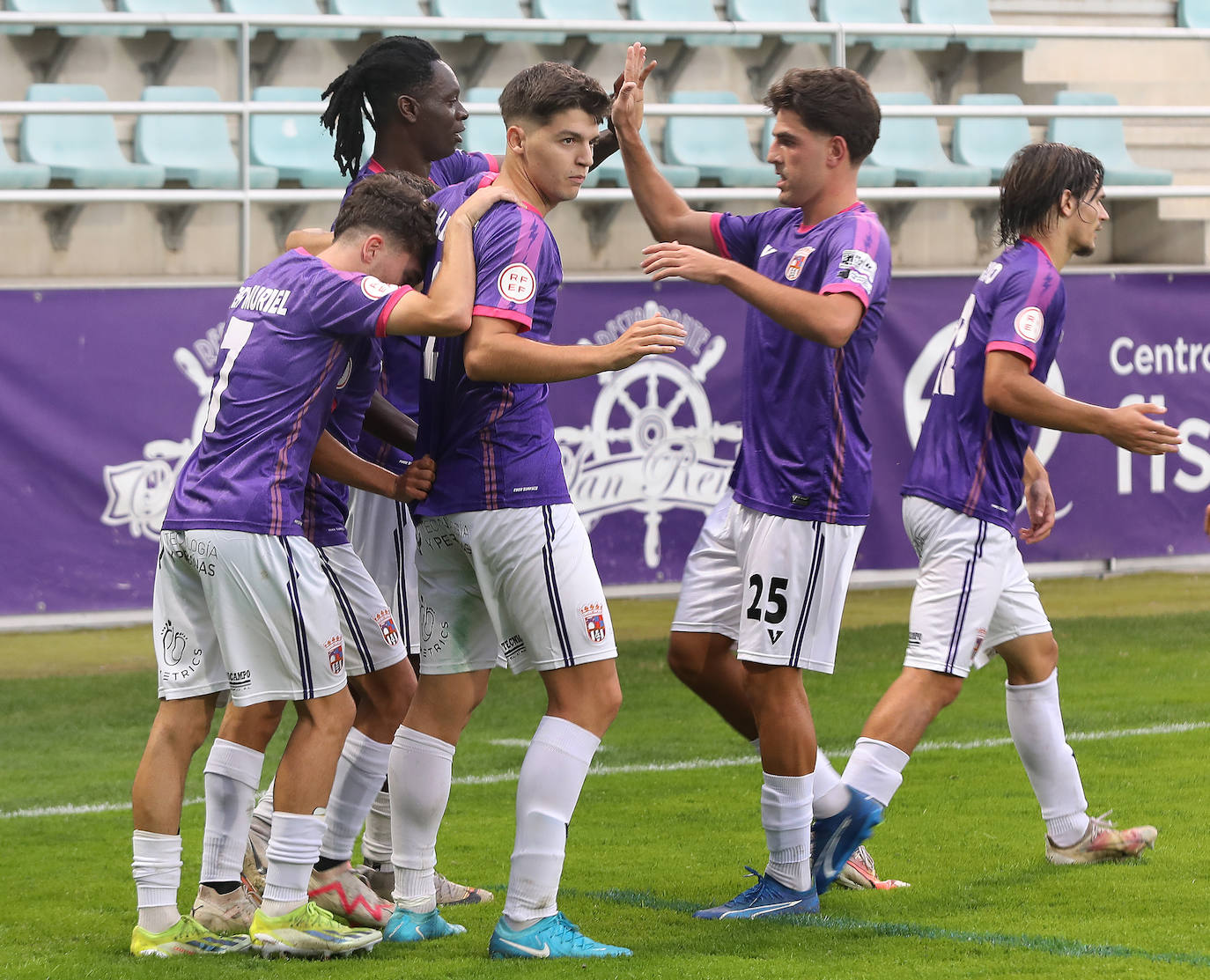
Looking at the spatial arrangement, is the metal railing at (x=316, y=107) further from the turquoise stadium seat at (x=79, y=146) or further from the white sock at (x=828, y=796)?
the white sock at (x=828, y=796)

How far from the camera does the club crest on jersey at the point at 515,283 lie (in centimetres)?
380

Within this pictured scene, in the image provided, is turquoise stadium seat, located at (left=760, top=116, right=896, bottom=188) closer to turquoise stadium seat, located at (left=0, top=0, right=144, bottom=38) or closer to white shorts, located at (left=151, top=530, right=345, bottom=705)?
turquoise stadium seat, located at (left=0, top=0, right=144, bottom=38)

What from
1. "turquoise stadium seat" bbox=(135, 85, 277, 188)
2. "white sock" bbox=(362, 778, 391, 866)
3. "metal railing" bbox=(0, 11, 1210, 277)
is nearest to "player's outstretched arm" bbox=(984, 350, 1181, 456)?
"white sock" bbox=(362, 778, 391, 866)

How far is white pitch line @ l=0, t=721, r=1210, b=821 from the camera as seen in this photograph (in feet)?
19.5

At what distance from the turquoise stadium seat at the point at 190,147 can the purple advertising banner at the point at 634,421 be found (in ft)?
9.52

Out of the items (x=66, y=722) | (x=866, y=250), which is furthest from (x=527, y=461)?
(x=66, y=722)

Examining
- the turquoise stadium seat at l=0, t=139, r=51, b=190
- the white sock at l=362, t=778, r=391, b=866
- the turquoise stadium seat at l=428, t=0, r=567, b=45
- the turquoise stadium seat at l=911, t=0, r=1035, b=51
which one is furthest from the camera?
the turquoise stadium seat at l=911, t=0, r=1035, b=51

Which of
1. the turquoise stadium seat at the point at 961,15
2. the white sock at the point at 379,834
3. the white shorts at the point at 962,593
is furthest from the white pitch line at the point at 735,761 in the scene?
the turquoise stadium seat at the point at 961,15

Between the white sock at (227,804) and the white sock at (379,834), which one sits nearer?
the white sock at (227,804)

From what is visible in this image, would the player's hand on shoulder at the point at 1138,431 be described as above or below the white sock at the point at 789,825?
above

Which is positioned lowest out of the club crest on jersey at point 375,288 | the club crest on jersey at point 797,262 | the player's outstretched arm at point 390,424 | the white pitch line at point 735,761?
the white pitch line at point 735,761

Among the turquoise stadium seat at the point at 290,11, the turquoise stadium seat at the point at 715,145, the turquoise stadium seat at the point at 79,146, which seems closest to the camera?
the turquoise stadium seat at the point at 79,146

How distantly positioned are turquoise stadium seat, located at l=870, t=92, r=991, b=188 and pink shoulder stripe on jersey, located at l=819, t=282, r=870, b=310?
8.81 meters

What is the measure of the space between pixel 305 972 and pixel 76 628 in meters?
6.25
